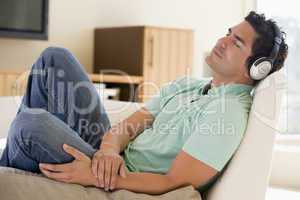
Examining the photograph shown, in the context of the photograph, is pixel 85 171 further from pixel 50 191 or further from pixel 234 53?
pixel 234 53

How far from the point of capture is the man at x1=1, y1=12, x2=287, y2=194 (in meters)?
1.31

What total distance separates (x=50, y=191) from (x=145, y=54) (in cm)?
257

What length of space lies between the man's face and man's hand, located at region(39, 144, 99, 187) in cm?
55

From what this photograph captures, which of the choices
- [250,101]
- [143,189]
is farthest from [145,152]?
[250,101]

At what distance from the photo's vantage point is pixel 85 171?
132cm

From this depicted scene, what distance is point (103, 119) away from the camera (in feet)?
5.94

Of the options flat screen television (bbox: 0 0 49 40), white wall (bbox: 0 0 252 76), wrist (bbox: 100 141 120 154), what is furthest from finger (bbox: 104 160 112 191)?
white wall (bbox: 0 0 252 76)

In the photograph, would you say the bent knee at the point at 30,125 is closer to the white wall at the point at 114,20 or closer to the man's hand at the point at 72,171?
the man's hand at the point at 72,171

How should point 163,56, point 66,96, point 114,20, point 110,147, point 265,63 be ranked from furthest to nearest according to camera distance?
point 114,20
point 163,56
point 66,96
point 110,147
point 265,63

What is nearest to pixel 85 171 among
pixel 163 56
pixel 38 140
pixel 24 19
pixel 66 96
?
pixel 38 140

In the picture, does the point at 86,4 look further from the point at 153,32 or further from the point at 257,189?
the point at 257,189

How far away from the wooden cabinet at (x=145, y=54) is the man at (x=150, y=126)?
1.90m

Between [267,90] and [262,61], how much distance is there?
0.15 meters

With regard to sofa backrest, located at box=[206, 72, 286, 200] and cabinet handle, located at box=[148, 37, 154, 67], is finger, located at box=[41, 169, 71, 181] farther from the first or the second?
cabinet handle, located at box=[148, 37, 154, 67]
